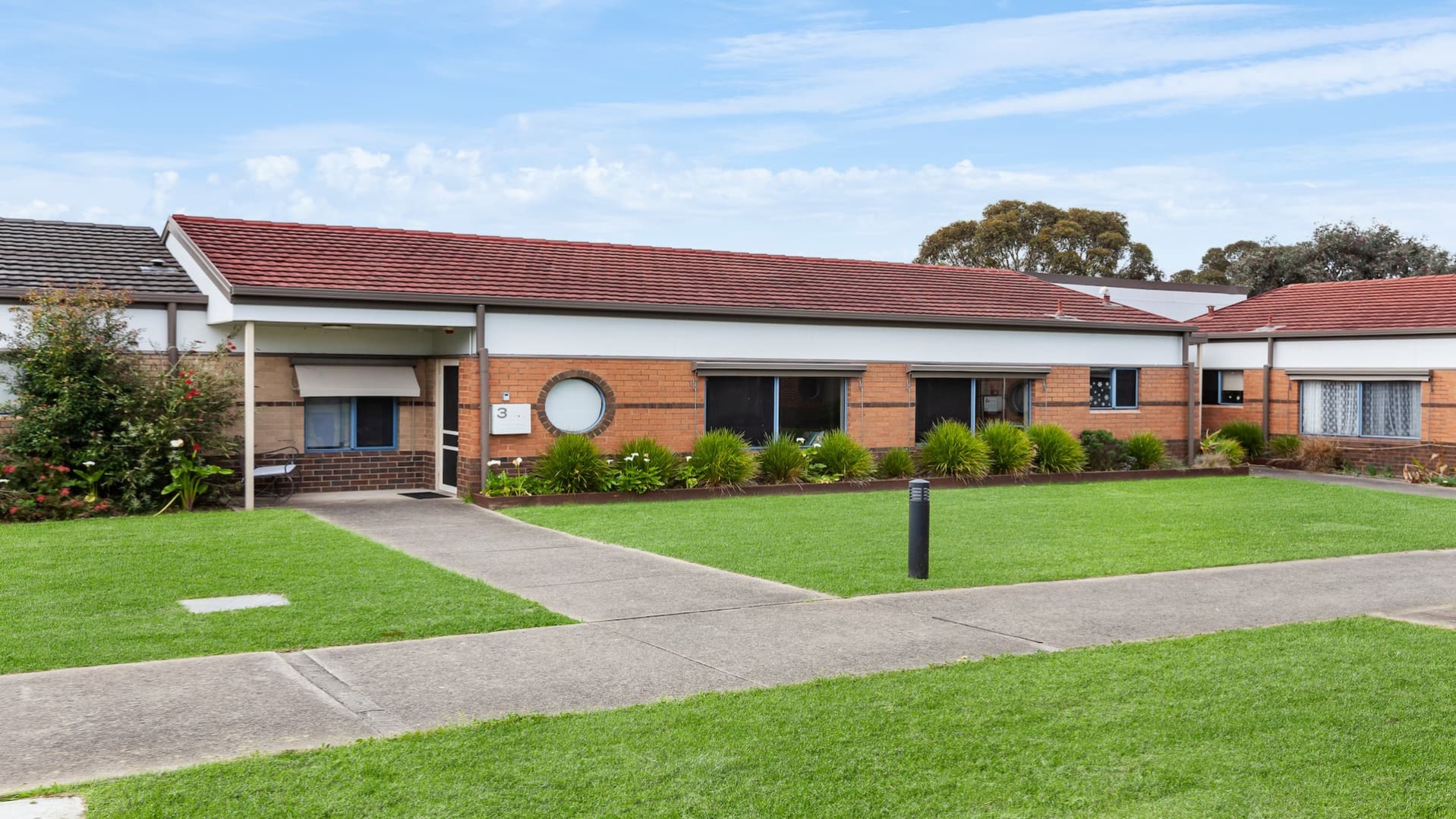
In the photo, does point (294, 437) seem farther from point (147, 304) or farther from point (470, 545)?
point (470, 545)

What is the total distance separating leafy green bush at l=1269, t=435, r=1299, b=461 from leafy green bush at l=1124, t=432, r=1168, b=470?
12.7 feet

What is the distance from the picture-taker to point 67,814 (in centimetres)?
523

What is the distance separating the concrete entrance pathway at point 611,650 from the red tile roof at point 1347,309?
14.3 m

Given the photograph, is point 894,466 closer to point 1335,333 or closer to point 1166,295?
point 1335,333

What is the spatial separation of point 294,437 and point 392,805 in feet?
47.8

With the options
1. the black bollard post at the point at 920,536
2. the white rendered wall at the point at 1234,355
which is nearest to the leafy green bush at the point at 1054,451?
the white rendered wall at the point at 1234,355

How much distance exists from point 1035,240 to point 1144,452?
4040 centimetres

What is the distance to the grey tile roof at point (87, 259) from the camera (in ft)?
57.4

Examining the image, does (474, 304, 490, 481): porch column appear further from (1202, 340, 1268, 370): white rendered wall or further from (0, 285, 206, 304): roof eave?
(1202, 340, 1268, 370): white rendered wall

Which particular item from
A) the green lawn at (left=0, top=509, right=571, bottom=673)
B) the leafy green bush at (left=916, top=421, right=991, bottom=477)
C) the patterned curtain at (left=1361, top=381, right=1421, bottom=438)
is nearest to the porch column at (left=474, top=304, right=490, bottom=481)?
the green lawn at (left=0, top=509, right=571, bottom=673)

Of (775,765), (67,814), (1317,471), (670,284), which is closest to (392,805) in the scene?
(67,814)

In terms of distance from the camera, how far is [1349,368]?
84.3 ft

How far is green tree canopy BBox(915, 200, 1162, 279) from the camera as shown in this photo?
61.7 meters

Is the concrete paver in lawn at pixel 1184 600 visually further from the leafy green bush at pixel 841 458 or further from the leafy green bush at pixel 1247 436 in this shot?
the leafy green bush at pixel 1247 436
